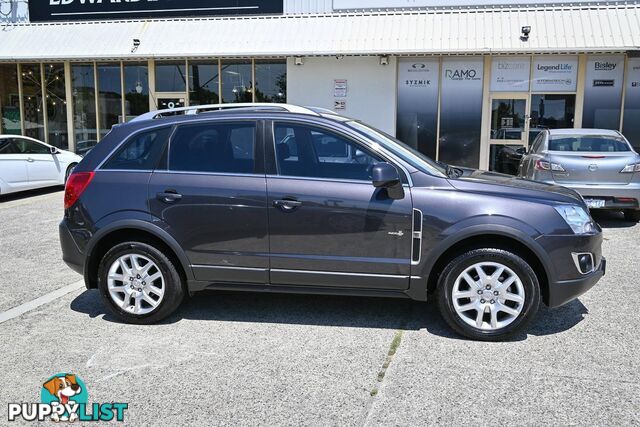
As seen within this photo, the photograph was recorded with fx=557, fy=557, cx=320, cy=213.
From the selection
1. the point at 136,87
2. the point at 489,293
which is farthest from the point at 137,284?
the point at 136,87

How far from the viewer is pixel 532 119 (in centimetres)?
1431

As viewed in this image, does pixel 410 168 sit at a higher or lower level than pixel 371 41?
lower

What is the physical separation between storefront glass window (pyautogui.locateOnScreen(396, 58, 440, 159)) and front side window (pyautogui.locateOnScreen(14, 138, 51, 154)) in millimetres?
8739

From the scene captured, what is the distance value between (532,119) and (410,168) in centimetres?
1117

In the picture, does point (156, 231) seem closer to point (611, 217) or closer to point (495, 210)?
point (495, 210)

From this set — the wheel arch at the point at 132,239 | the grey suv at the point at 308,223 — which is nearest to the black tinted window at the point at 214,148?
the grey suv at the point at 308,223

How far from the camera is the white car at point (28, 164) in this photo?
458 inches

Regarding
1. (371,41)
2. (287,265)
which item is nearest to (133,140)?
(287,265)

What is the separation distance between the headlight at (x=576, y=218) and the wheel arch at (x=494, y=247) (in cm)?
35

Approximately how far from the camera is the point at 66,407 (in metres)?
3.46

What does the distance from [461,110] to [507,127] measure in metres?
1.26

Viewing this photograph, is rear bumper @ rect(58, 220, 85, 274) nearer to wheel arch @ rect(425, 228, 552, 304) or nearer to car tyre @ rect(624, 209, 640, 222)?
wheel arch @ rect(425, 228, 552, 304)

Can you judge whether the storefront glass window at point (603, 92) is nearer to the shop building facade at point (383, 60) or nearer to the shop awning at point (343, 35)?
the shop building facade at point (383, 60)

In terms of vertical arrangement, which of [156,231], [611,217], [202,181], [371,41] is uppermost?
[371,41]
